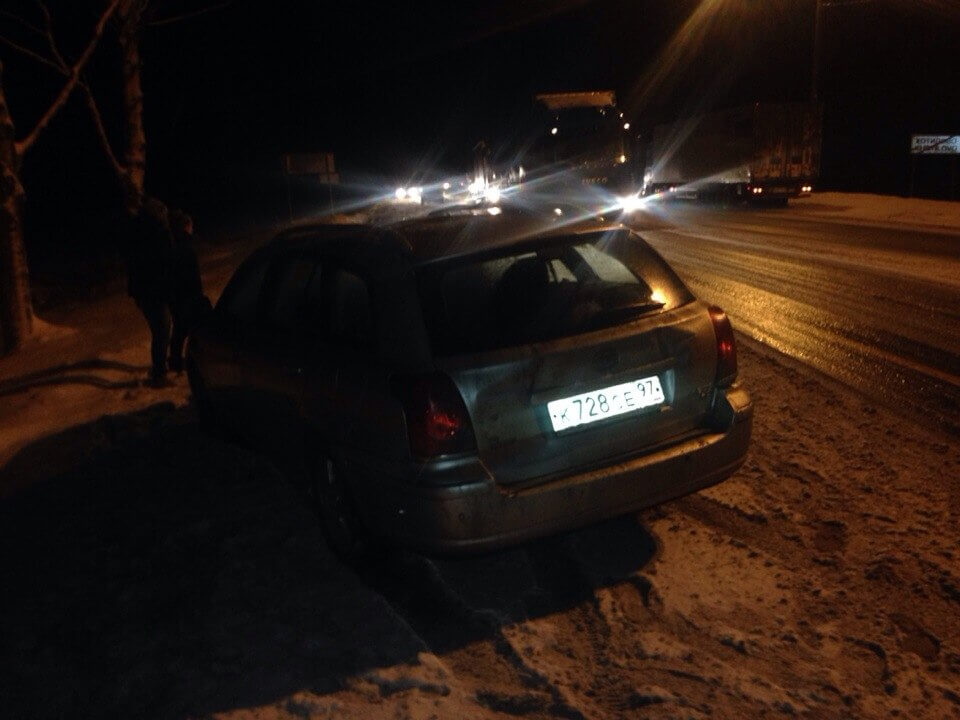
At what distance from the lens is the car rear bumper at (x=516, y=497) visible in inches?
151

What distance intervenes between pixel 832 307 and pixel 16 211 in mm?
9185

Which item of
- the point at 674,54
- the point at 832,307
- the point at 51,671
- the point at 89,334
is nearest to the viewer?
the point at 51,671

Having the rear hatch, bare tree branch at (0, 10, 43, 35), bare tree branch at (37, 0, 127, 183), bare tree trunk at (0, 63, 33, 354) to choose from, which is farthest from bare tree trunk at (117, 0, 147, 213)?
the rear hatch

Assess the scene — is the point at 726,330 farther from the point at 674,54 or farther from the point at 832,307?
the point at 674,54

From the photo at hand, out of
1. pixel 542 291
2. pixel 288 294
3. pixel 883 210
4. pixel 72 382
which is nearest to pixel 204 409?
pixel 288 294

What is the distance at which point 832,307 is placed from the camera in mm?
10445

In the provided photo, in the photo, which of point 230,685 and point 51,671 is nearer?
point 230,685

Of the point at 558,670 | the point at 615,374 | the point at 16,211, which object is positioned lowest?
the point at 558,670

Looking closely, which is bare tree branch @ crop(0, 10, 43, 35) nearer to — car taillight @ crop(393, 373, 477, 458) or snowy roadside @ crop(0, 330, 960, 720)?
snowy roadside @ crop(0, 330, 960, 720)

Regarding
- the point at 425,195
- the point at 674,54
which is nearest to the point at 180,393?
the point at 425,195

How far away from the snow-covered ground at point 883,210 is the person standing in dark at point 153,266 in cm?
1633

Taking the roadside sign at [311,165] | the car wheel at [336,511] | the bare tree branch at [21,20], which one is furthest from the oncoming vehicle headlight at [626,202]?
the car wheel at [336,511]

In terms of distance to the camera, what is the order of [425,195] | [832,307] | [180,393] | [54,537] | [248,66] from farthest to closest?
1. [425,195]
2. [248,66]
3. [832,307]
4. [180,393]
5. [54,537]

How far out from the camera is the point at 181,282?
8.54 metres
